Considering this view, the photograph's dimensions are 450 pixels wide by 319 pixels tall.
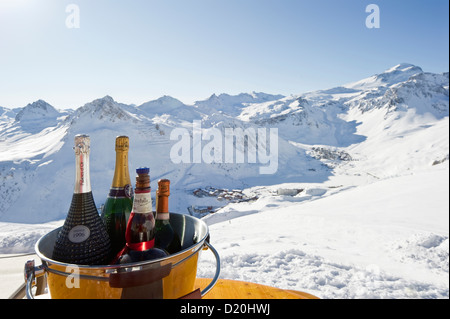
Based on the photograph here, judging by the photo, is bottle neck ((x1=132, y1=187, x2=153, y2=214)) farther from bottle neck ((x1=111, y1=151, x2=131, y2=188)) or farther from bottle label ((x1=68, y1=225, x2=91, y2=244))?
bottle neck ((x1=111, y1=151, x2=131, y2=188))

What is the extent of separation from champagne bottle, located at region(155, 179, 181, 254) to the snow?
137cm

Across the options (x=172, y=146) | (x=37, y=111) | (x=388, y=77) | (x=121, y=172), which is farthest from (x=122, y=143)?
(x=388, y=77)

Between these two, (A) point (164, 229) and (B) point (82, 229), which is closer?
(B) point (82, 229)

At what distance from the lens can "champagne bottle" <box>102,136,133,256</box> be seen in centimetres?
135

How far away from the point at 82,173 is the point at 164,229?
51 centimetres

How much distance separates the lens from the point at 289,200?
13609 mm

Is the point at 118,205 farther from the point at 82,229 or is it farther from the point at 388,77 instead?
the point at 388,77

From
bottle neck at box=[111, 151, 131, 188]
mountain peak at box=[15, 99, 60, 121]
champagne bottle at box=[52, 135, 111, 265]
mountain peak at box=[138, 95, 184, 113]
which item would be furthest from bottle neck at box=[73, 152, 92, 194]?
mountain peak at box=[15, 99, 60, 121]

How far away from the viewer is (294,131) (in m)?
65.7

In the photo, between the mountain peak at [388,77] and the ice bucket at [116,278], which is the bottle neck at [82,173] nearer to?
the ice bucket at [116,278]

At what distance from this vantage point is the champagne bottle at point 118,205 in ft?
4.43

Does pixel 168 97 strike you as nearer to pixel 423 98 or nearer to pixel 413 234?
pixel 413 234

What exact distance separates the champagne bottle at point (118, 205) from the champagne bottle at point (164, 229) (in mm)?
222

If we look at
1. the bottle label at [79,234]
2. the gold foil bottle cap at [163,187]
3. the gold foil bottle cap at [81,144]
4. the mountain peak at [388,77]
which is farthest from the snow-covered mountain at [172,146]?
the mountain peak at [388,77]
